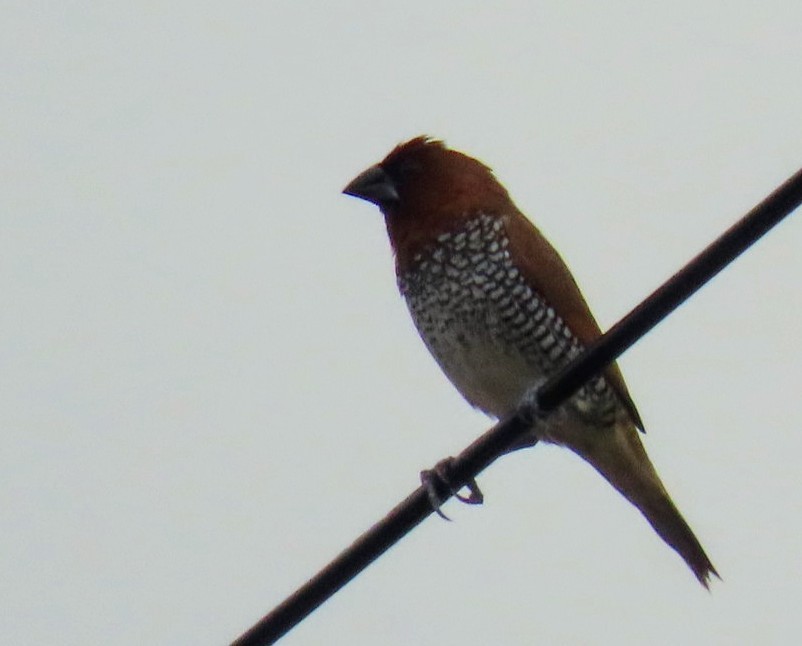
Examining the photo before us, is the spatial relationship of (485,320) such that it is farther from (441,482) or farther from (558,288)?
(441,482)

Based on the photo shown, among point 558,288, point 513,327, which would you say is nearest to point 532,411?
point 513,327

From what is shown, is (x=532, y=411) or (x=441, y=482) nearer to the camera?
(x=532, y=411)

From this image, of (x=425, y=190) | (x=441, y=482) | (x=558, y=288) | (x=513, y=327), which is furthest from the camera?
(x=425, y=190)

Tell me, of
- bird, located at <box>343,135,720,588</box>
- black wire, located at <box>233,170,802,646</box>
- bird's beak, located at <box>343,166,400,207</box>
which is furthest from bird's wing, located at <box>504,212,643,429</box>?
black wire, located at <box>233,170,802,646</box>

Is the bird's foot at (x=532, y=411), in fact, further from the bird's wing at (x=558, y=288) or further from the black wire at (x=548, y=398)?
the bird's wing at (x=558, y=288)

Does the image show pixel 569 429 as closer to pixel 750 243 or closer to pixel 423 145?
pixel 423 145

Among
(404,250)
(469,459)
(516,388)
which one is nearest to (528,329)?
(516,388)
